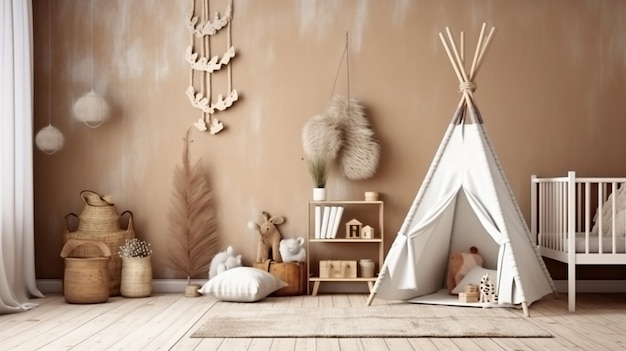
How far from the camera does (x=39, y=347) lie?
3.75 metres

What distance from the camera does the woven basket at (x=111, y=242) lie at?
18.3 feet

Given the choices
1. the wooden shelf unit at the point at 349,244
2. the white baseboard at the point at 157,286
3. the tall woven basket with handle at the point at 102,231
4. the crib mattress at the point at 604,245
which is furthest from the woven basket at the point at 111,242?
the crib mattress at the point at 604,245

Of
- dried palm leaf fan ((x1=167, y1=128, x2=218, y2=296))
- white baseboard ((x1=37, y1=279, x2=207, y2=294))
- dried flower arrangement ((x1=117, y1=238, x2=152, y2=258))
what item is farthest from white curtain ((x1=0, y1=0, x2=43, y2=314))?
dried palm leaf fan ((x1=167, y1=128, x2=218, y2=296))

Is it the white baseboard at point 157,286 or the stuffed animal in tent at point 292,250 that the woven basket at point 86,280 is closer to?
the white baseboard at point 157,286

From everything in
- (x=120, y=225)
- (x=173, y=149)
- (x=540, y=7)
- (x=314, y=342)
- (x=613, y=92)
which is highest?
(x=540, y=7)

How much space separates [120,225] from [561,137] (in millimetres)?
3424

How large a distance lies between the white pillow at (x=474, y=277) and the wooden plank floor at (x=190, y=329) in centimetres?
37

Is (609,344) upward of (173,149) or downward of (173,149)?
downward

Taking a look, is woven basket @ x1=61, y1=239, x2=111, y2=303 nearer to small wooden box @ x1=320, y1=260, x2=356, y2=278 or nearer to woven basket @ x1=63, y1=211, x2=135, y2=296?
woven basket @ x1=63, y1=211, x2=135, y2=296

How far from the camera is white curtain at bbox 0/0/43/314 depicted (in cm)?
509

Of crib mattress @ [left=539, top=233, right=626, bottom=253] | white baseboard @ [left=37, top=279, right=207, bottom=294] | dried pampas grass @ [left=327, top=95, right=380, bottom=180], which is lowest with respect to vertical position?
white baseboard @ [left=37, top=279, right=207, bottom=294]

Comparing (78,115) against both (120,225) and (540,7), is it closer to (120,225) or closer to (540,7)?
(120,225)

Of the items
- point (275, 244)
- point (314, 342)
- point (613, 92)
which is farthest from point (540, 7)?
point (314, 342)

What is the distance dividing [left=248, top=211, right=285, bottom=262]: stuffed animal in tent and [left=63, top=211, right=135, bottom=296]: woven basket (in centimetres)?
94
